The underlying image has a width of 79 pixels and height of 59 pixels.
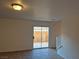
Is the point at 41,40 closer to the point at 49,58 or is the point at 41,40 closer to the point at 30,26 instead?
the point at 30,26

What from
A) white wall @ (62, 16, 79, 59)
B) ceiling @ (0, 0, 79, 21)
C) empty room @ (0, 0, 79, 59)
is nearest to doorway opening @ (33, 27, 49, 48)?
empty room @ (0, 0, 79, 59)

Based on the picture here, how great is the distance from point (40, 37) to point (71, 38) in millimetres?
3609

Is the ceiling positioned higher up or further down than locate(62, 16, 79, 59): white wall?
higher up

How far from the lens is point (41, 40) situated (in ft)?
26.3

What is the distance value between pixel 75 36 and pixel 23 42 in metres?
3.80

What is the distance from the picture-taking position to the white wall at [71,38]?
4.27 m

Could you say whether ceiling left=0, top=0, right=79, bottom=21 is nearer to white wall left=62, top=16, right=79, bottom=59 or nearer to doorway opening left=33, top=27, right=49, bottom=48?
white wall left=62, top=16, right=79, bottom=59

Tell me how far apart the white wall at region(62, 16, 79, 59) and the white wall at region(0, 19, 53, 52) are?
289cm

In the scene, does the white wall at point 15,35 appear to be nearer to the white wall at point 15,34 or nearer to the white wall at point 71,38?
the white wall at point 15,34

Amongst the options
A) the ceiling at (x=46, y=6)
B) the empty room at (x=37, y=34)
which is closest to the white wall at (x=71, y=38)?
the empty room at (x=37, y=34)

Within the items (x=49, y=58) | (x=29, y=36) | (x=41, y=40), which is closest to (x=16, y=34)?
(x=29, y=36)

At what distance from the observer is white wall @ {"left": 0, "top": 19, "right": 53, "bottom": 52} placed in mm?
6418

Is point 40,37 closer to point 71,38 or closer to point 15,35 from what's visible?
point 15,35

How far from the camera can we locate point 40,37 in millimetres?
7969
